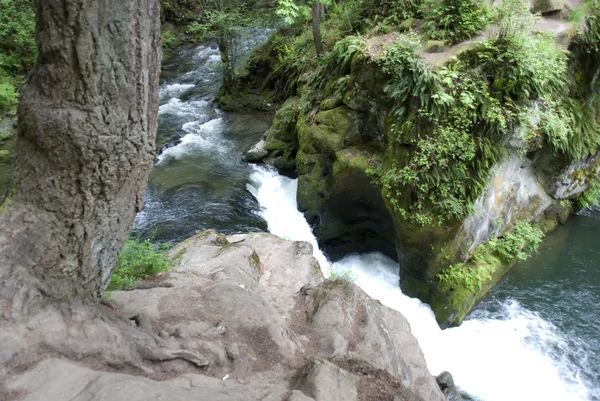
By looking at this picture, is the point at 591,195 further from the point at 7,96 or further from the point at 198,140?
the point at 7,96

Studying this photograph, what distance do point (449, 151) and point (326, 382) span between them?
5.51 m

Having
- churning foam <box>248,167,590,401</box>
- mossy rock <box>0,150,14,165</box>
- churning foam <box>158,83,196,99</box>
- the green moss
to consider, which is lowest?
churning foam <box>158,83,196,99</box>

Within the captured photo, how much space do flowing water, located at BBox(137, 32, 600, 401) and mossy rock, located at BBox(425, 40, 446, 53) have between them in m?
5.01

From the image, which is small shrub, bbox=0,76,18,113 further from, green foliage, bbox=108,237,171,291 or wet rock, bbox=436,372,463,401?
wet rock, bbox=436,372,463,401

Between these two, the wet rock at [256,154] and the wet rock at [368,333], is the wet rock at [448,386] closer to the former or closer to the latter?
the wet rock at [368,333]

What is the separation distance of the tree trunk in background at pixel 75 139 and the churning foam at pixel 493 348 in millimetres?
7404

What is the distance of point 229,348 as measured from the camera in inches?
161

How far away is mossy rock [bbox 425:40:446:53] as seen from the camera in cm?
896

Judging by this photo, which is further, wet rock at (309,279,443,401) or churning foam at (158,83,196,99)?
churning foam at (158,83,196,99)

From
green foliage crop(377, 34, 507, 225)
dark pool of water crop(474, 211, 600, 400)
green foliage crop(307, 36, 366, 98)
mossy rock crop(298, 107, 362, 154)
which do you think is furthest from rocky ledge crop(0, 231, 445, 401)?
green foliage crop(307, 36, 366, 98)

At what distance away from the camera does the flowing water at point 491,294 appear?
8.30 metres

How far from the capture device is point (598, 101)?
10.6 m

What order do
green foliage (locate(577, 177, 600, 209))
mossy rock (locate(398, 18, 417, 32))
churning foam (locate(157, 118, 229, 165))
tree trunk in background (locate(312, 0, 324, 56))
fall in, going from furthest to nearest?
churning foam (locate(157, 118, 229, 165)) < green foliage (locate(577, 177, 600, 209)) < tree trunk in background (locate(312, 0, 324, 56)) < mossy rock (locate(398, 18, 417, 32))

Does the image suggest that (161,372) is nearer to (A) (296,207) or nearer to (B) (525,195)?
(A) (296,207)
